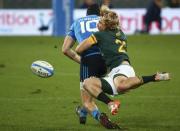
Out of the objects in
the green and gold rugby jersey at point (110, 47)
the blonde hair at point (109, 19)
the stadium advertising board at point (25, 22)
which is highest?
the blonde hair at point (109, 19)

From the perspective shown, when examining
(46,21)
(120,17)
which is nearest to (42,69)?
(120,17)

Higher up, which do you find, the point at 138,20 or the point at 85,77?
the point at 85,77

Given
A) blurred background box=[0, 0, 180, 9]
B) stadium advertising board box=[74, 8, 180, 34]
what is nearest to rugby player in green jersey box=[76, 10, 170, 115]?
stadium advertising board box=[74, 8, 180, 34]

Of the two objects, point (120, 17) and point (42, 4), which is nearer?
point (120, 17)

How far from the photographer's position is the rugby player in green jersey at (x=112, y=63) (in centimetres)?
1120

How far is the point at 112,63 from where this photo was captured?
1158 centimetres

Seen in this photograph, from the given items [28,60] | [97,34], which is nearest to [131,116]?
[97,34]

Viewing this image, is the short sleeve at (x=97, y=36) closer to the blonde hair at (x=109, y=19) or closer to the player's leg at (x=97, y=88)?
the blonde hair at (x=109, y=19)

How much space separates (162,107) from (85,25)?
113 inches

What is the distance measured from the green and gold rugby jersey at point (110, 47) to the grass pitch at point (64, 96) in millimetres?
1098

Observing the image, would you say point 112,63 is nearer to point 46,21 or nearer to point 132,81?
point 132,81

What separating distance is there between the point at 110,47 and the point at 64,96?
452 centimetres

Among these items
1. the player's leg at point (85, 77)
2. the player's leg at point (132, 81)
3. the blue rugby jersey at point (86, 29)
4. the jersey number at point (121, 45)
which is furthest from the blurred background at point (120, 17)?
the player's leg at point (132, 81)

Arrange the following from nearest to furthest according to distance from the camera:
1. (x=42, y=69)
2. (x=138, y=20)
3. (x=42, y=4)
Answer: (x=42, y=69) → (x=138, y=20) → (x=42, y=4)
